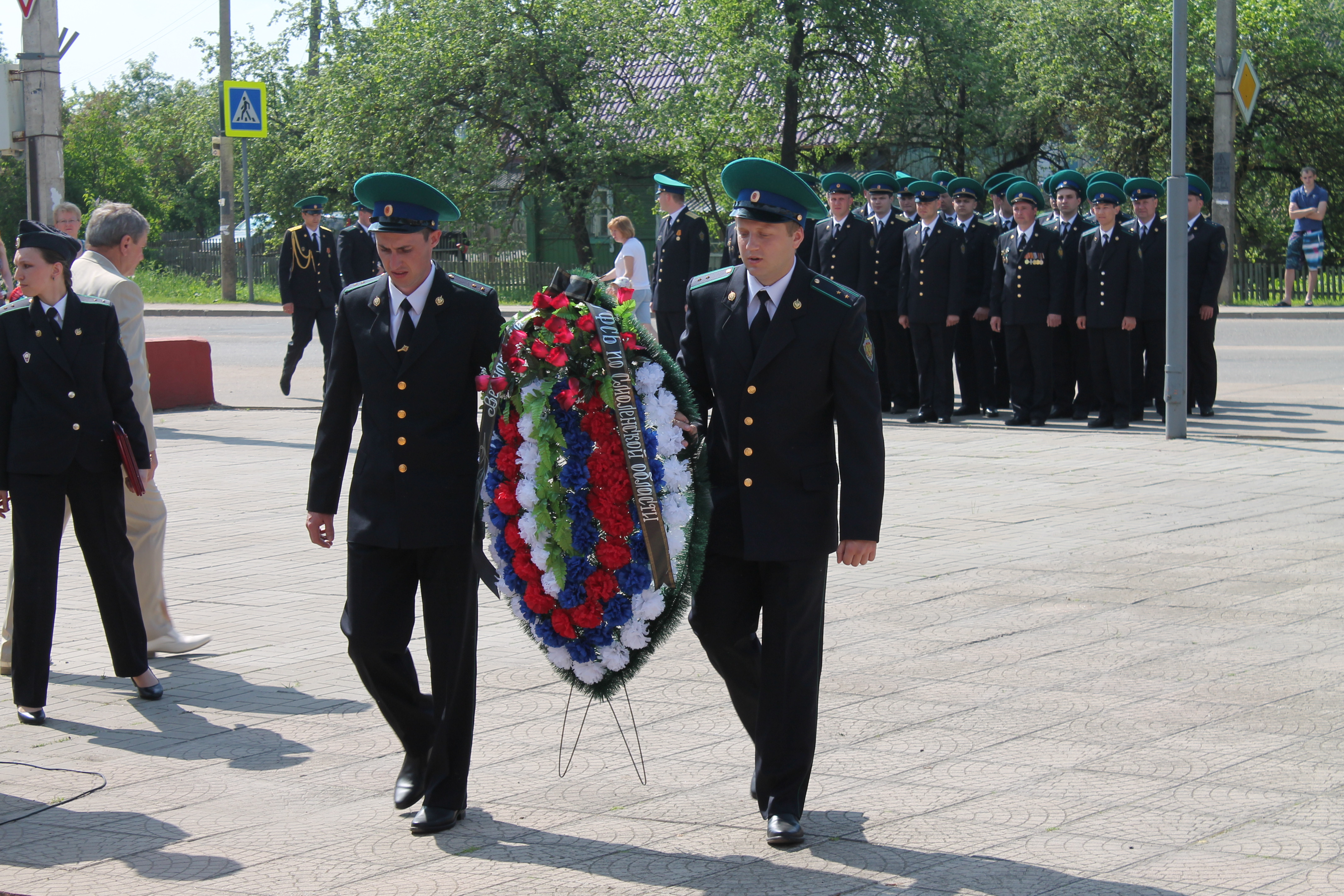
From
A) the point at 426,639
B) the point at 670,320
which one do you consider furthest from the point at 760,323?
the point at 670,320

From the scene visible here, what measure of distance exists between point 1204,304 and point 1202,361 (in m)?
0.52

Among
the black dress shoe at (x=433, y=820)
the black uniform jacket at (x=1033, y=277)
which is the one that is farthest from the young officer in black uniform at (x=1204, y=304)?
the black dress shoe at (x=433, y=820)

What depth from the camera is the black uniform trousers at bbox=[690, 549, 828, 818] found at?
475cm

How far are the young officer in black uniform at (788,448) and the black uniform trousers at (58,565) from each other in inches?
110

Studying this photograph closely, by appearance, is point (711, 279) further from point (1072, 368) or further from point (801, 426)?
point (1072, 368)

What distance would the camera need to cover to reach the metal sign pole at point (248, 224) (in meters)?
34.2

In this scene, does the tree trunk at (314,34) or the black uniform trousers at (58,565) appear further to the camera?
the tree trunk at (314,34)

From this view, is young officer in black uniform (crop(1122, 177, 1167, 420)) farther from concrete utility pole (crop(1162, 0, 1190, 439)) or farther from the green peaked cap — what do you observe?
the green peaked cap

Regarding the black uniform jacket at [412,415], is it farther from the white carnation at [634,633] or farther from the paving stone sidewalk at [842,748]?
the paving stone sidewalk at [842,748]

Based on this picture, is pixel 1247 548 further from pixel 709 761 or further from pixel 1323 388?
pixel 1323 388

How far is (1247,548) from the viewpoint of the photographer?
351 inches

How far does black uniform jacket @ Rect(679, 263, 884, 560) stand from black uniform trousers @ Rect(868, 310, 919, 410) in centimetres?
1137

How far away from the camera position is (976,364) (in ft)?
52.2

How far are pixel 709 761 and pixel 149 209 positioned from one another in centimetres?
4665
